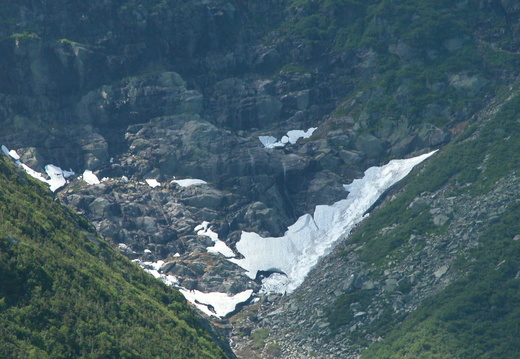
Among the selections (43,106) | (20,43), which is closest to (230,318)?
(43,106)

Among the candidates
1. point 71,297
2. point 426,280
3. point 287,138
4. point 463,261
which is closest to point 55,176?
point 287,138

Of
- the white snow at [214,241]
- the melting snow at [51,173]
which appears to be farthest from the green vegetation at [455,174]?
the melting snow at [51,173]

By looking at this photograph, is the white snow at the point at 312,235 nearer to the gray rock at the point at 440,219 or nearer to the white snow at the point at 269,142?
the gray rock at the point at 440,219

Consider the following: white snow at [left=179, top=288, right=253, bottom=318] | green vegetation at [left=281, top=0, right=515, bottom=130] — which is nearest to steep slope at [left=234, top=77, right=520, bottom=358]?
white snow at [left=179, top=288, right=253, bottom=318]

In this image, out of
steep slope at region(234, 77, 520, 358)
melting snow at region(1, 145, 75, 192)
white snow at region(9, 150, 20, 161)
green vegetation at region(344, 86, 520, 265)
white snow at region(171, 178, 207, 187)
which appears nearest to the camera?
steep slope at region(234, 77, 520, 358)

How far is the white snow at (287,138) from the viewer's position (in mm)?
170250

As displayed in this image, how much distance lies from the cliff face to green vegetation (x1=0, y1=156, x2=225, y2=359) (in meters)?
46.1

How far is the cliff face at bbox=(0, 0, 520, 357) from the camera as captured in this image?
493 feet

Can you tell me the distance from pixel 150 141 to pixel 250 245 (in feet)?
106

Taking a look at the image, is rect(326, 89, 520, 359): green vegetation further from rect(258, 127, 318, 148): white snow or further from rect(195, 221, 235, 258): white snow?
rect(258, 127, 318, 148): white snow

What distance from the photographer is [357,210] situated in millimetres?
153000

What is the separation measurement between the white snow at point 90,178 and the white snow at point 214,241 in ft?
69.0

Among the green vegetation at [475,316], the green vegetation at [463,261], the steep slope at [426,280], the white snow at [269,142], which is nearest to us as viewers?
the green vegetation at [475,316]

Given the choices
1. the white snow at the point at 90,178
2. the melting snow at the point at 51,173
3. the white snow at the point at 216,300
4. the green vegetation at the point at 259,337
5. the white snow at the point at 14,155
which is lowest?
the green vegetation at the point at 259,337
